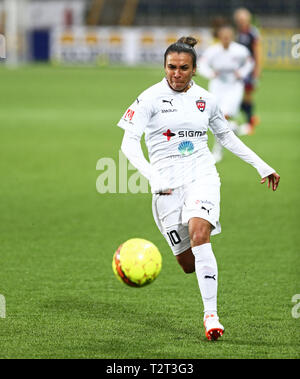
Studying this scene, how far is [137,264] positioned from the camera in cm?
607

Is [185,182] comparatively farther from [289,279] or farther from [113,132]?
[113,132]

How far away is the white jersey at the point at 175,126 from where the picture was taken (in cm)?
623

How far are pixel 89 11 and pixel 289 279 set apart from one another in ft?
149

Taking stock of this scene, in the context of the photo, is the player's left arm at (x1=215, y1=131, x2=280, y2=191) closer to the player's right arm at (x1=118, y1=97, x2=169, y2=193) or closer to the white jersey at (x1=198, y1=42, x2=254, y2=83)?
the player's right arm at (x1=118, y1=97, x2=169, y2=193)

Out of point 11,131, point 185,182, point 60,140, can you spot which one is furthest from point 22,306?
point 11,131

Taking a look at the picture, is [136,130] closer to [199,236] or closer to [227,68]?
[199,236]

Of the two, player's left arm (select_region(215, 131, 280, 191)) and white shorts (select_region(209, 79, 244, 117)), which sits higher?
white shorts (select_region(209, 79, 244, 117))

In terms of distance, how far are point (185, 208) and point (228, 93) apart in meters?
10.4

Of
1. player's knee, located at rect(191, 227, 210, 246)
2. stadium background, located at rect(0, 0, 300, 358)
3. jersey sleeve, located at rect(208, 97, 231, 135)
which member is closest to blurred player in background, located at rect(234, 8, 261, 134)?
stadium background, located at rect(0, 0, 300, 358)

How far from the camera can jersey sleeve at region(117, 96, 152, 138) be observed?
618 centimetres

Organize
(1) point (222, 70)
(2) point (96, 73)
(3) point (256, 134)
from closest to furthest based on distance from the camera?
(1) point (222, 70), (3) point (256, 134), (2) point (96, 73)

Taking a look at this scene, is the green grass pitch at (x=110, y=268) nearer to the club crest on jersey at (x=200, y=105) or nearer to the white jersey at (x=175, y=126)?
the white jersey at (x=175, y=126)

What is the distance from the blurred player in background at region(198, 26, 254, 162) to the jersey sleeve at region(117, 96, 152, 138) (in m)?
9.96

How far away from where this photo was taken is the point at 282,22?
4828cm
